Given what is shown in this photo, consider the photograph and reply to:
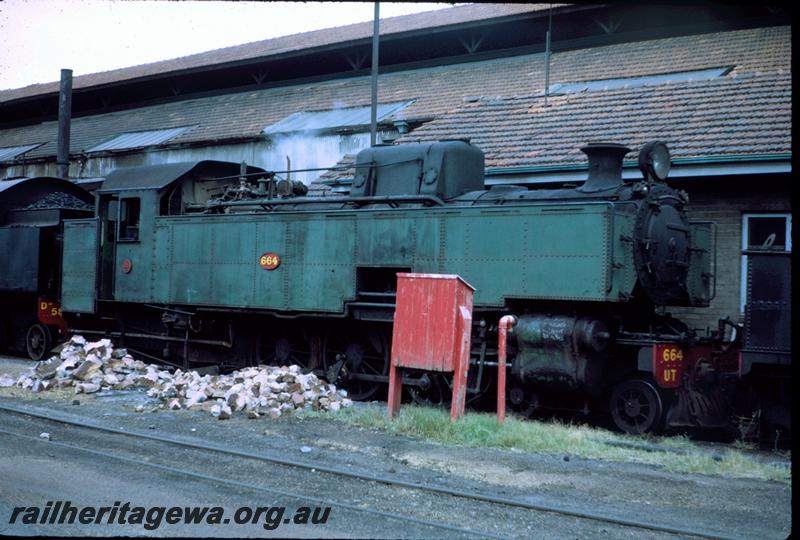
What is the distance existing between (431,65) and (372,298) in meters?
11.1

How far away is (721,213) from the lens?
12.6 meters

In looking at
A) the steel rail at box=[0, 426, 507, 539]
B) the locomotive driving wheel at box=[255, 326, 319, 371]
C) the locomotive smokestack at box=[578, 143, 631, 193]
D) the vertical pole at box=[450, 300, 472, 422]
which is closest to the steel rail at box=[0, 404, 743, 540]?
the steel rail at box=[0, 426, 507, 539]

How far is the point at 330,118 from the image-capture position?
67.5ft

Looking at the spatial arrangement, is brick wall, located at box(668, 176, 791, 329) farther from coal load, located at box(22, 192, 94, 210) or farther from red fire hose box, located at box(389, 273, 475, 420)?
coal load, located at box(22, 192, 94, 210)

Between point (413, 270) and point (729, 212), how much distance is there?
4.57 meters

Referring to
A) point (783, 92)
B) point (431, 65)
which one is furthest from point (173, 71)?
point (783, 92)

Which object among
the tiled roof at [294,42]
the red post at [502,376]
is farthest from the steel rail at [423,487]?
the tiled roof at [294,42]

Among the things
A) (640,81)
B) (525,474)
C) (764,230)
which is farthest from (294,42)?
(525,474)

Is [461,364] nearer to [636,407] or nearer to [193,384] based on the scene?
[636,407]

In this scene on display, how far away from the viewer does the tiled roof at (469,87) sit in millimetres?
15594

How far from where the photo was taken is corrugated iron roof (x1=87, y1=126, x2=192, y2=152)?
24.0 meters

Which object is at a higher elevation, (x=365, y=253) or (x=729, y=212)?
(x=729, y=212)

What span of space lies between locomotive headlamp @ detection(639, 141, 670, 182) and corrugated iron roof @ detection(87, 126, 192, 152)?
1574cm
